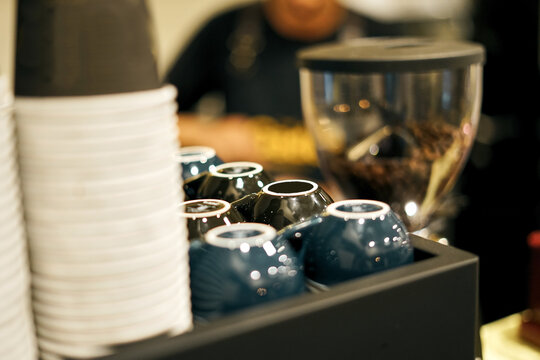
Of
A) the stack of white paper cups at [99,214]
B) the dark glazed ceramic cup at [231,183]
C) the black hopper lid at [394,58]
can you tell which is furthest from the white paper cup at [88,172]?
the black hopper lid at [394,58]

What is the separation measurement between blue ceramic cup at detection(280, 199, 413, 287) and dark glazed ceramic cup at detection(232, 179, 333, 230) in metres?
0.03

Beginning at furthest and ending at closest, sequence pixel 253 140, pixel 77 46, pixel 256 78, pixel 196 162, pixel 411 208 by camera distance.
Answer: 1. pixel 256 78
2. pixel 253 140
3. pixel 411 208
4. pixel 196 162
5. pixel 77 46

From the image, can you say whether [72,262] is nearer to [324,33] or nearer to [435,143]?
[435,143]

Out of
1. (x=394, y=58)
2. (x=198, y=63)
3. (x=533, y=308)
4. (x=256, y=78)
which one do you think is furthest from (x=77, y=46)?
(x=198, y=63)

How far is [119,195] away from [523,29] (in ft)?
7.91

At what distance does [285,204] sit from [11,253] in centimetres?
28

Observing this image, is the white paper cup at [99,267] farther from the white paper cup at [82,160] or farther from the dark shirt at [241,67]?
the dark shirt at [241,67]

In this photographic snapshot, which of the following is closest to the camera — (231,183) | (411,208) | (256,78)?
(231,183)

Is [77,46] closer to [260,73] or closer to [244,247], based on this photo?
[244,247]

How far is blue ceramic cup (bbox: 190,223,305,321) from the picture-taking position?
1.78 ft

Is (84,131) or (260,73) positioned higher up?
(84,131)

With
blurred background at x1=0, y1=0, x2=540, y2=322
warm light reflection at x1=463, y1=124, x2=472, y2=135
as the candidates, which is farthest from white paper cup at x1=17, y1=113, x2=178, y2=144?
blurred background at x1=0, y1=0, x2=540, y2=322

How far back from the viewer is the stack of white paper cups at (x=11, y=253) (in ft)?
1.51

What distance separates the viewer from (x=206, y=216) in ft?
2.05
